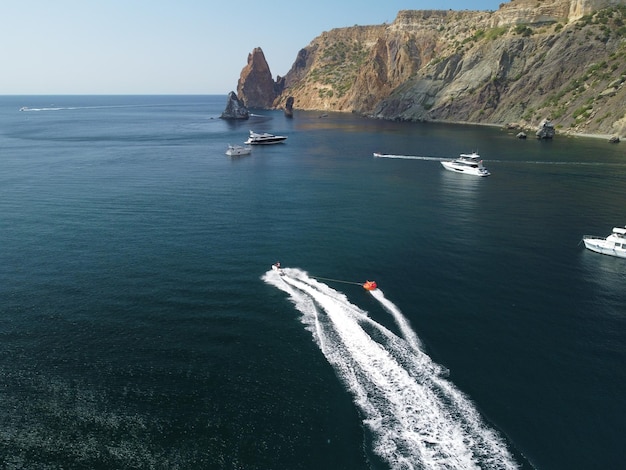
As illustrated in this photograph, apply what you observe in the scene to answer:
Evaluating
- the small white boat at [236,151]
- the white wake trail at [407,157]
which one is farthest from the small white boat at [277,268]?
the small white boat at [236,151]

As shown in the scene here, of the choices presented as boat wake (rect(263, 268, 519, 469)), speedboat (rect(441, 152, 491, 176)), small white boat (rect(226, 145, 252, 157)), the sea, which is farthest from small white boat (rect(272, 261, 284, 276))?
small white boat (rect(226, 145, 252, 157))

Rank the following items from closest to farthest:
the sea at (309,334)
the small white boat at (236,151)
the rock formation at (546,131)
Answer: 1. the sea at (309,334)
2. the small white boat at (236,151)
3. the rock formation at (546,131)

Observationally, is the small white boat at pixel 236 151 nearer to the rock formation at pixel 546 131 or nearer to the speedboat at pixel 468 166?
the speedboat at pixel 468 166

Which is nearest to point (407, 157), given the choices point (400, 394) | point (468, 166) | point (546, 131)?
point (468, 166)

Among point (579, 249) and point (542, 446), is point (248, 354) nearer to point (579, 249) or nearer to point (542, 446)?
point (542, 446)

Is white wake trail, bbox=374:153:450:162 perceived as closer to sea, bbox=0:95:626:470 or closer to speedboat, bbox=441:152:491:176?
speedboat, bbox=441:152:491:176

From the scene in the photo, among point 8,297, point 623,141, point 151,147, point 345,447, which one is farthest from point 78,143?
point 623,141

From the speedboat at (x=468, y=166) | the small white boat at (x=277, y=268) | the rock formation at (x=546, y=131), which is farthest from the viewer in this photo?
the rock formation at (x=546, y=131)

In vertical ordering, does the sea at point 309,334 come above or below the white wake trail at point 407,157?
below
